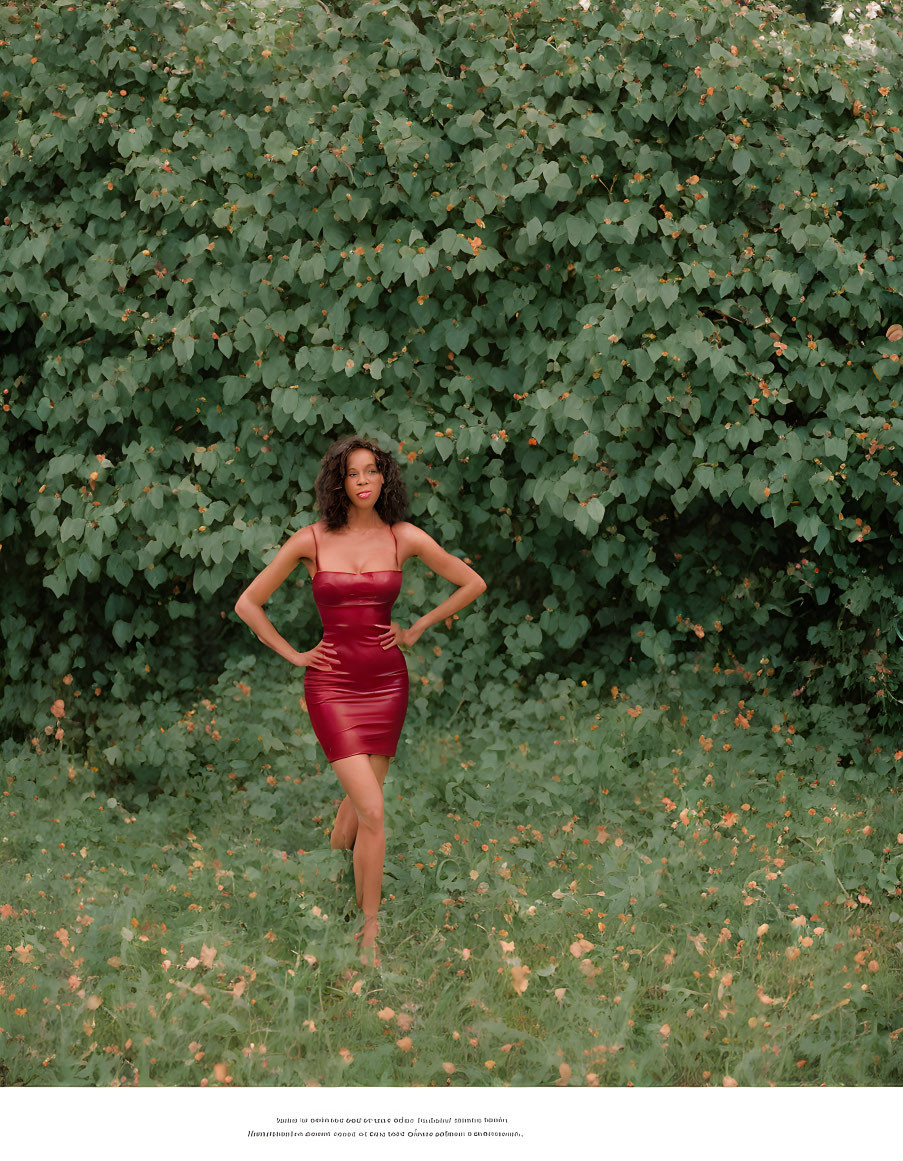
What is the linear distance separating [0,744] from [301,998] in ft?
10.1

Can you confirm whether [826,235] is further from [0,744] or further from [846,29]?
[0,744]

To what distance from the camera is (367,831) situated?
352 centimetres

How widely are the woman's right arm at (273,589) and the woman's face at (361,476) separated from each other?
0.22m

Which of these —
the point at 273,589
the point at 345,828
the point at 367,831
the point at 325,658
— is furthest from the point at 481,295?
the point at 367,831

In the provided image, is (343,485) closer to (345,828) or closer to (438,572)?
(438,572)

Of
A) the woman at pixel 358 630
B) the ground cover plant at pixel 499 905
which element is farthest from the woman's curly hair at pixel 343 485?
the ground cover plant at pixel 499 905

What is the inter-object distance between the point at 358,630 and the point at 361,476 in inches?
20.4

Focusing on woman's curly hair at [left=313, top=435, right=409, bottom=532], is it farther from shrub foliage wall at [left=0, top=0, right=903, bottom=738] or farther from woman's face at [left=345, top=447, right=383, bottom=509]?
shrub foliage wall at [left=0, top=0, right=903, bottom=738]

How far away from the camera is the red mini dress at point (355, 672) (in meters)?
3.54

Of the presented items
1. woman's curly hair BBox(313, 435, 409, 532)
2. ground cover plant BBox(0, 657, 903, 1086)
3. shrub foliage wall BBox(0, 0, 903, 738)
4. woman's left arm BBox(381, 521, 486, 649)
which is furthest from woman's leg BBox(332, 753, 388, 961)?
shrub foliage wall BBox(0, 0, 903, 738)

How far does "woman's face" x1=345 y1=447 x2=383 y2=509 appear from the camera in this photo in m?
3.53
